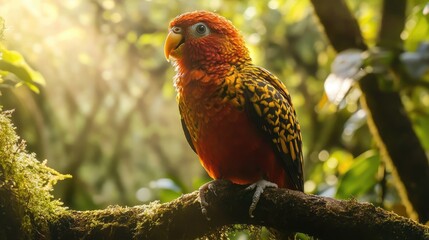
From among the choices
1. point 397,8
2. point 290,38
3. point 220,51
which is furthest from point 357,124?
point 290,38

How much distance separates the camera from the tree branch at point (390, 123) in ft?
13.6

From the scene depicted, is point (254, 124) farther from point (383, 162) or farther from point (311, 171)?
point (311, 171)

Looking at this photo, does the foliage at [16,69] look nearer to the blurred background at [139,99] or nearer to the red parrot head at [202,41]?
the red parrot head at [202,41]

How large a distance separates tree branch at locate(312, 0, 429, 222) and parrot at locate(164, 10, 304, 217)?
3.59 ft

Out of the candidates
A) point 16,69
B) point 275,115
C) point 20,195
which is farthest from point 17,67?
point 275,115

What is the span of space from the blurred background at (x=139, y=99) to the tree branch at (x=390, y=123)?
0.21 m

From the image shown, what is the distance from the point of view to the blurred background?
197 inches

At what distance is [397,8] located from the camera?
15.2 feet

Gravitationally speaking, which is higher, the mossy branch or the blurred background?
the blurred background

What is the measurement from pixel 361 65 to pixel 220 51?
3.36 ft

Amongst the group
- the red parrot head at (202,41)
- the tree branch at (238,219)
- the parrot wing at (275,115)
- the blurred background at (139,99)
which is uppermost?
the blurred background at (139,99)

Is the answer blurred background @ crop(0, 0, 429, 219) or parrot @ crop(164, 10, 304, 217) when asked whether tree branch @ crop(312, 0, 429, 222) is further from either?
parrot @ crop(164, 10, 304, 217)

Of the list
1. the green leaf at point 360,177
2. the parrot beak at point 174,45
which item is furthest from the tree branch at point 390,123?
the parrot beak at point 174,45

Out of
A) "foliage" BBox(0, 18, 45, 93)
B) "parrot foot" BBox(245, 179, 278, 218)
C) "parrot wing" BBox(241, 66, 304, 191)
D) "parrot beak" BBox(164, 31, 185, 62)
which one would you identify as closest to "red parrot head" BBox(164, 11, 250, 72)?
"parrot beak" BBox(164, 31, 185, 62)
